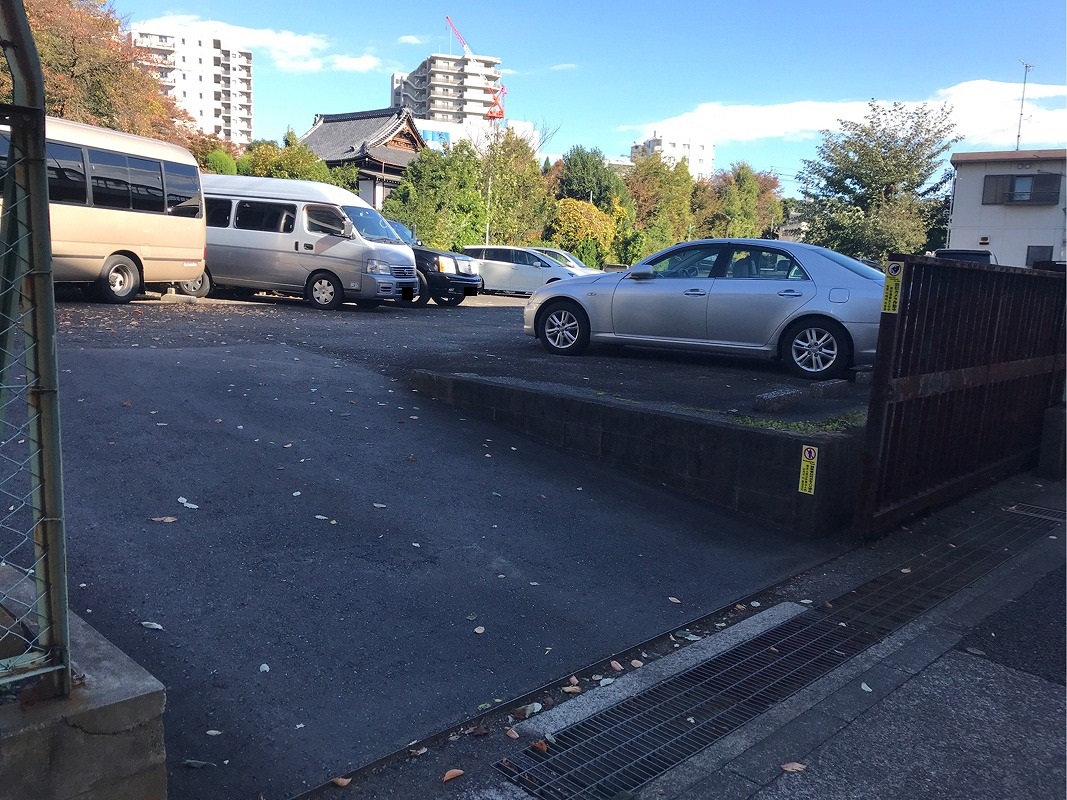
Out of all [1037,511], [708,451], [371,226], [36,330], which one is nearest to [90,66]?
[371,226]

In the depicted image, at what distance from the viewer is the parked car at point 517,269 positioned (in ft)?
87.0

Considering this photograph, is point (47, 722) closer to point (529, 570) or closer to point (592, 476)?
point (529, 570)

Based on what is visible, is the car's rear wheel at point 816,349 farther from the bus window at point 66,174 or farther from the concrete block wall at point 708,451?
the bus window at point 66,174

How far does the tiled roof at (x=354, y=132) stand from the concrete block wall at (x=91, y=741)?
4278 centimetres

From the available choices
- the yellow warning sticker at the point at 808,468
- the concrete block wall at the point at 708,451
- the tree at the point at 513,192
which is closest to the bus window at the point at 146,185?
the concrete block wall at the point at 708,451

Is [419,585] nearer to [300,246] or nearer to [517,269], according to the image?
[300,246]

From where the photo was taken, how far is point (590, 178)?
50.1 metres

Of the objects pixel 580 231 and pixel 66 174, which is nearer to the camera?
pixel 66 174

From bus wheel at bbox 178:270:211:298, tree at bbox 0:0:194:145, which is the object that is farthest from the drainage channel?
tree at bbox 0:0:194:145

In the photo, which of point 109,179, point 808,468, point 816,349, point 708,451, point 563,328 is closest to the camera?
point 808,468

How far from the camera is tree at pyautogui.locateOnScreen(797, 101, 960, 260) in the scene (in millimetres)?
37281

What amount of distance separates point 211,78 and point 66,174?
128m

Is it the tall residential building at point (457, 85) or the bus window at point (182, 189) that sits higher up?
the tall residential building at point (457, 85)

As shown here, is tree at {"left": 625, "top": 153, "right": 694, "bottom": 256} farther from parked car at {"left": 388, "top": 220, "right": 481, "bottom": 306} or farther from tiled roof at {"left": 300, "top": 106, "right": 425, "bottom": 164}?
parked car at {"left": 388, "top": 220, "right": 481, "bottom": 306}
